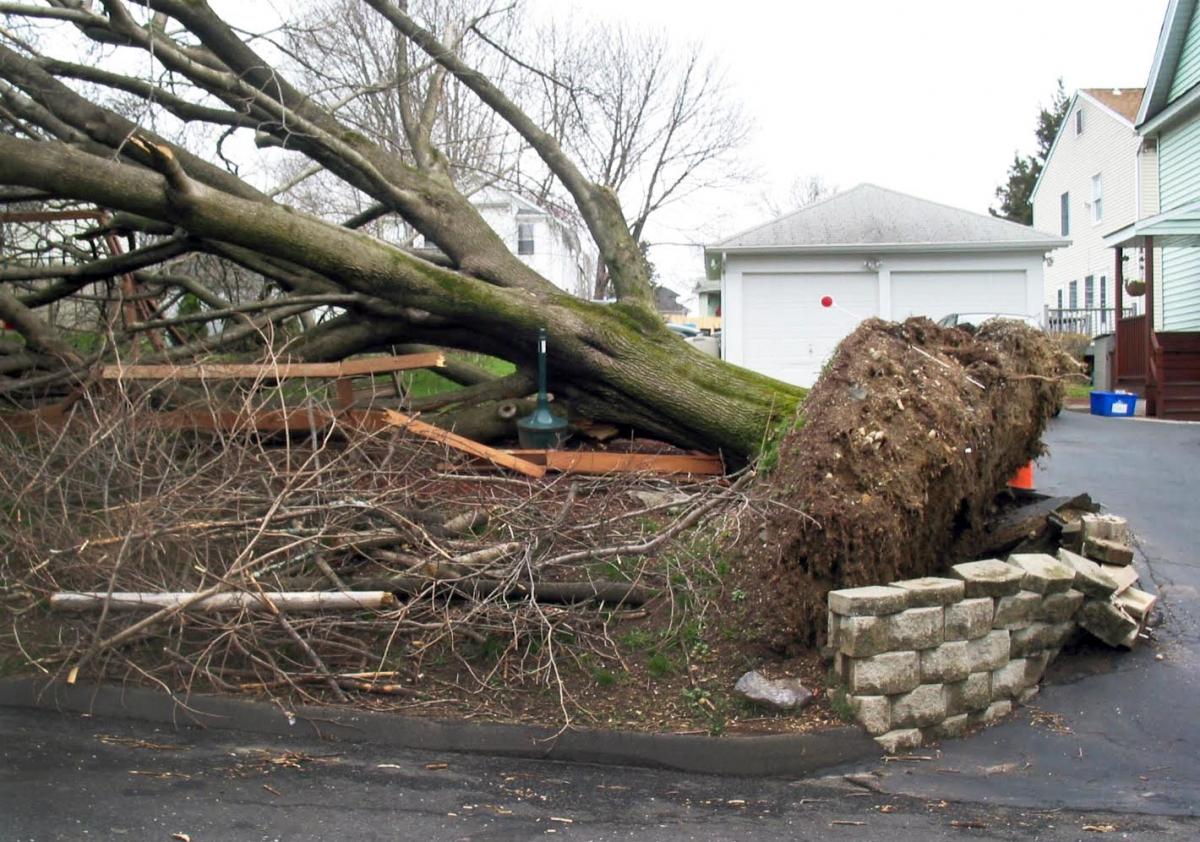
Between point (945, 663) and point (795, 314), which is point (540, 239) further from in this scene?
point (945, 663)

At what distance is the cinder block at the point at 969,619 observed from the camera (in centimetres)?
535

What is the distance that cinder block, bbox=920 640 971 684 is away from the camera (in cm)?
525

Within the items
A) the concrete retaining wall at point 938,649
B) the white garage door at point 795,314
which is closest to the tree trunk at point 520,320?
the concrete retaining wall at point 938,649

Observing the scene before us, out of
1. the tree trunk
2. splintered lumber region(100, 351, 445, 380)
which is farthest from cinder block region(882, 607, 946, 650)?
splintered lumber region(100, 351, 445, 380)

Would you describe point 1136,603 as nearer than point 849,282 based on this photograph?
Yes

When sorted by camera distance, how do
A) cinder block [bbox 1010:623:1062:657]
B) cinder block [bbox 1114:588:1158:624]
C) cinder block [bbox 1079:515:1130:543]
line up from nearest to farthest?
cinder block [bbox 1010:623:1062:657], cinder block [bbox 1114:588:1158:624], cinder block [bbox 1079:515:1130:543]

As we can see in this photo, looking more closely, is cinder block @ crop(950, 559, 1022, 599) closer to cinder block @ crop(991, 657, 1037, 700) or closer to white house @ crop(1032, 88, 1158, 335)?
cinder block @ crop(991, 657, 1037, 700)

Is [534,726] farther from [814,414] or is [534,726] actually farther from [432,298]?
[432,298]

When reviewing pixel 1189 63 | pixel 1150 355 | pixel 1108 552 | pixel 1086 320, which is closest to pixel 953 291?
pixel 1150 355

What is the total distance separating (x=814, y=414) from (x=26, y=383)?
5984mm

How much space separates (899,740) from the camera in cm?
516

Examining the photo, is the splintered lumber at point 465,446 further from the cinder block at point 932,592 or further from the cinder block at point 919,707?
the cinder block at point 919,707

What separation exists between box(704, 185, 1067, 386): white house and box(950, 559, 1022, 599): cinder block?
12.8 metres

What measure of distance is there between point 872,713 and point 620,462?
12.0 ft
